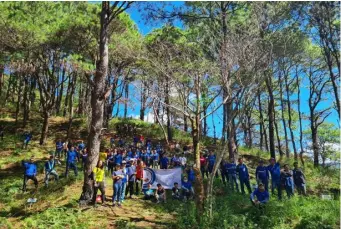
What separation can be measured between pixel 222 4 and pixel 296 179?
10.4 m

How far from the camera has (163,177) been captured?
17141mm

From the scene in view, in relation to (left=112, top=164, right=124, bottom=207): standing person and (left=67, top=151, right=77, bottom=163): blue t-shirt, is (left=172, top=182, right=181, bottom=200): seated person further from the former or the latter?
(left=67, top=151, right=77, bottom=163): blue t-shirt

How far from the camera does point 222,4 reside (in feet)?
68.0

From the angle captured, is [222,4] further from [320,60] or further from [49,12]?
[320,60]

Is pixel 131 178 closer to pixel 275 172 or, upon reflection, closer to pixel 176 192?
pixel 176 192

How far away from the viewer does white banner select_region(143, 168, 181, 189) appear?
664 inches

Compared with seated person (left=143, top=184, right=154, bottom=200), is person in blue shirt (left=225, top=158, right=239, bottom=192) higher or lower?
higher

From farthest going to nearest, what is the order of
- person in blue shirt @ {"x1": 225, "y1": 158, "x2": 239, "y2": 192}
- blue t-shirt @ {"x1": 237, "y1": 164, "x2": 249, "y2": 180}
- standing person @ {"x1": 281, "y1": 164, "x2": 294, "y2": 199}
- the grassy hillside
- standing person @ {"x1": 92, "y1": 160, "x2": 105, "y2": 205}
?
person in blue shirt @ {"x1": 225, "y1": 158, "x2": 239, "y2": 192}
blue t-shirt @ {"x1": 237, "y1": 164, "x2": 249, "y2": 180}
standing person @ {"x1": 281, "y1": 164, "x2": 294, "y2": 199}
standing person @ {"x1": 92, "y1": 160, "x2": 105, "y2": 205}
the grassy hillside

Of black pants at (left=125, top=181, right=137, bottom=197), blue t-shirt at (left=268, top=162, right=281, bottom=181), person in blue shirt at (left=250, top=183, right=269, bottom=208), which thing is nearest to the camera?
person in blue shirt at (left=250, top=183, right=269, bottom=208)

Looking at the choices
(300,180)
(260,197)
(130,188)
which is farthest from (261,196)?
(130,188)

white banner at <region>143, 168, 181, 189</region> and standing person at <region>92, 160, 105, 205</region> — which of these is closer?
standing person at <region>92, 160, 105, 205</region>

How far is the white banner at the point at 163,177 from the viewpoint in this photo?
16869 mm

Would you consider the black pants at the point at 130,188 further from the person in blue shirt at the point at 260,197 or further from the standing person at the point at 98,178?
the person in blue shirt at the point at 260,197

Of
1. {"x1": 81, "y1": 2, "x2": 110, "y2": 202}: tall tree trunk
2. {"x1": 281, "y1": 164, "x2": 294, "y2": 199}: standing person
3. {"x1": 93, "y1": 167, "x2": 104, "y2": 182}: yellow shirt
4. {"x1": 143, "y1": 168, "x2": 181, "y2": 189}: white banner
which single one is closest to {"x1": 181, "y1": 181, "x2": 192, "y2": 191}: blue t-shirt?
{"x1": 143, "y1": 168, "x2": 181, "y2": 189}: white banner
